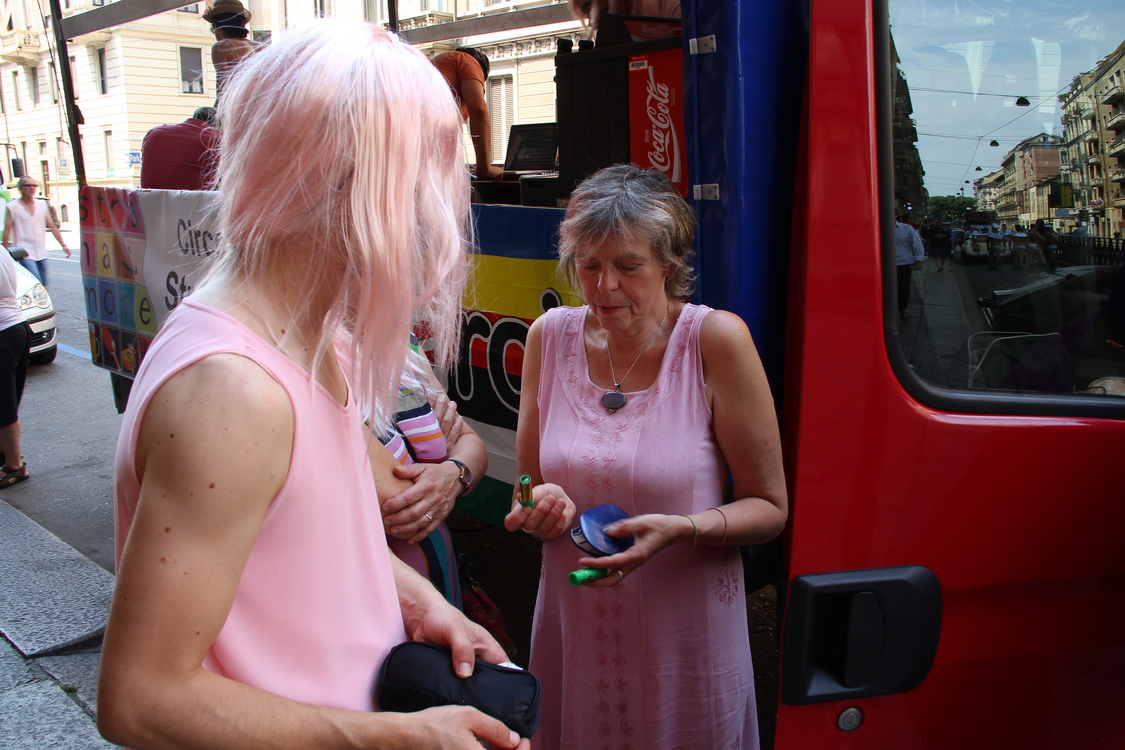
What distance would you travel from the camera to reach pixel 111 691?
791 mm

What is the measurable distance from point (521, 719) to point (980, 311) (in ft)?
3.67

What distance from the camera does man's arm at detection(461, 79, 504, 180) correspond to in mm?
4977

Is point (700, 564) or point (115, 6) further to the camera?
point (115, 6)

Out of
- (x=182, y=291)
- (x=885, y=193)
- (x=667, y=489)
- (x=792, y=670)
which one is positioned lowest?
(x=792, y=670)

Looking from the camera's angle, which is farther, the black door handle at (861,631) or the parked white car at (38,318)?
the parked white car at (38,318)

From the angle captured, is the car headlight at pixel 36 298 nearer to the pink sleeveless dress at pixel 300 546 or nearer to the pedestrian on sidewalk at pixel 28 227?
the pedestrian on sidewalk at pixel 28 227

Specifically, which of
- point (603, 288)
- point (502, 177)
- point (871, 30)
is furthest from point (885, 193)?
point (502, 177)

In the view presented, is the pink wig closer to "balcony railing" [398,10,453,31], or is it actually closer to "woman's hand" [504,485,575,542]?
"woman's hand" [504,485,575,542]

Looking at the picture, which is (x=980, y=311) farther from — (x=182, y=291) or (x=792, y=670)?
(x=182, y=291)

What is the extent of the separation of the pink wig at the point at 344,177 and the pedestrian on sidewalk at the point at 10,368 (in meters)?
5.03

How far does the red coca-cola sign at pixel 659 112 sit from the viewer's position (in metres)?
1.99

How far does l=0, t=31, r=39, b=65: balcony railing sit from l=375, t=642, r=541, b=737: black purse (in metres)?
39.8

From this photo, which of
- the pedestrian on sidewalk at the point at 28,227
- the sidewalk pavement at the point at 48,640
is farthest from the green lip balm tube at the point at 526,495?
the pedestrian on sidewalk at the point at 28,227

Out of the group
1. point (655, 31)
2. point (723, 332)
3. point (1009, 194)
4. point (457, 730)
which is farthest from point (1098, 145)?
point (457, 730)
